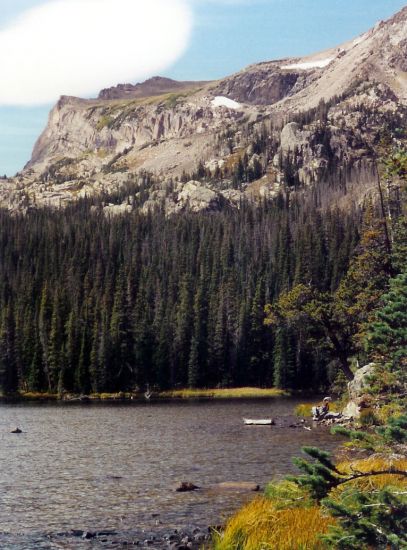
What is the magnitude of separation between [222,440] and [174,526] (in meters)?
26.8

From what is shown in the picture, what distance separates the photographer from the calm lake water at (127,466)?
31.2 m

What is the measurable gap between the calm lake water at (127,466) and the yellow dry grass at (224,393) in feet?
127

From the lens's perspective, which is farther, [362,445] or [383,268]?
[383,268]

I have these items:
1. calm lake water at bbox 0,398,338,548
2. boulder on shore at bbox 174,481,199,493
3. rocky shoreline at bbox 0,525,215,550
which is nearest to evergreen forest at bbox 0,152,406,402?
calm lake water at bbox 0,398,338,548

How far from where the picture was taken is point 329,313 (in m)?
68.2

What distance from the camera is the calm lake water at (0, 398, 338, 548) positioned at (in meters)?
31.2

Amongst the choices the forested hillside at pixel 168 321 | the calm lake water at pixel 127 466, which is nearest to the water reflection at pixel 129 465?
the calm lake water at pixel 127 466

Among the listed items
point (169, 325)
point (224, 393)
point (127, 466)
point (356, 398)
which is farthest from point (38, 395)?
point (127, 466)

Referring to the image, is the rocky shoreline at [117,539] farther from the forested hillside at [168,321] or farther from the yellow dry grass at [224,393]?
the yellow dry grass at [224,393]

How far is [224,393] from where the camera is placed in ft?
398

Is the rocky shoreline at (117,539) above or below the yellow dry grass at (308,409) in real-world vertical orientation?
below

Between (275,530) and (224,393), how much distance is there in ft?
325

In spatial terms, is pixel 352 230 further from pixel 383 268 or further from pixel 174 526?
pixel 174 526

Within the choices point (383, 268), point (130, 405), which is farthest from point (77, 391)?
point (383, 268)
